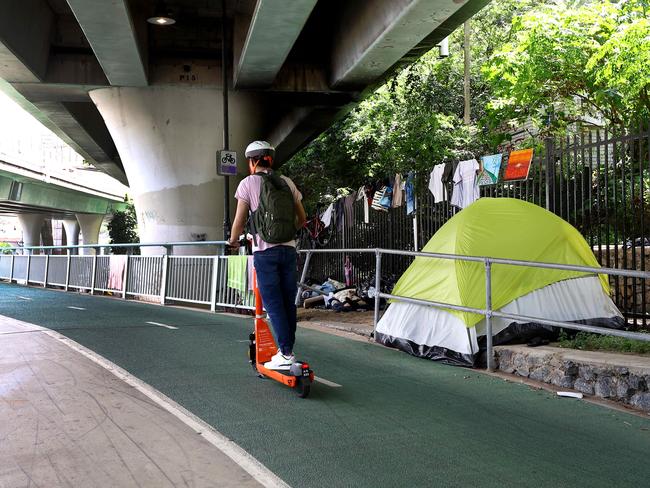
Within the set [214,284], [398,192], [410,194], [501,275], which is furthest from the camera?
[398,192]

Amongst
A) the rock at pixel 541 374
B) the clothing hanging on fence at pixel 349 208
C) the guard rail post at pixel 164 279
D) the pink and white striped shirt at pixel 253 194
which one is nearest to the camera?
the pink and white striped shirt at pixel 253 194

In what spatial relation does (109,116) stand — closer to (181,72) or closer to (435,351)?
(181,72)

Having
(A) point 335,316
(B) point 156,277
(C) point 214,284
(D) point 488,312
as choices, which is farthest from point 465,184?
(B) point 156,277

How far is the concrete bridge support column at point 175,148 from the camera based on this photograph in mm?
17609

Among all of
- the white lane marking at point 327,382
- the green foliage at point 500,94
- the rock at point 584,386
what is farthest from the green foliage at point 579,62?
the white lane marking at point 327,382

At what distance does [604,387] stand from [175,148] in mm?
14182

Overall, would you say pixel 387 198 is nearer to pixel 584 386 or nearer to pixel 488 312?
pixel 488 312

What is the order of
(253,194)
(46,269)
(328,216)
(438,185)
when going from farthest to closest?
(46,269) < (328,216) < (438,185) < (253,194)

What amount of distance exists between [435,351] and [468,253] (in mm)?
1287

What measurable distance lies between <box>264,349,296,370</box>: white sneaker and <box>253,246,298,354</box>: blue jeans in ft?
0.17

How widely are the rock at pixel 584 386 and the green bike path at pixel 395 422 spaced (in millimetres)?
309

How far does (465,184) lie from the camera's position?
38.6 feet

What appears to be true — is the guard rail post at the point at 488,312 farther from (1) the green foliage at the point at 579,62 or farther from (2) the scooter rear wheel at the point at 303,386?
(1) the green foliage at the point at 579,62

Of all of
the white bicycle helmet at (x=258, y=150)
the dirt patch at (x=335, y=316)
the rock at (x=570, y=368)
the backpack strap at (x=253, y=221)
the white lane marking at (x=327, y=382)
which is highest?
the white bicycle helmet at (x=258, y=150)
